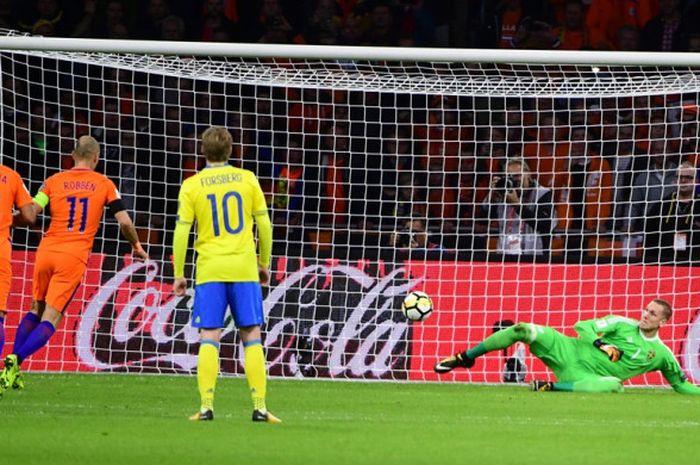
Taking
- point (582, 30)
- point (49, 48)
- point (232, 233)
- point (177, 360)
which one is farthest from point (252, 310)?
point (582, 30)

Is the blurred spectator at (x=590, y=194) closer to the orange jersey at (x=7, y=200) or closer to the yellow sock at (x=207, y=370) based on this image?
the orange jersey at (x=7, y=200)

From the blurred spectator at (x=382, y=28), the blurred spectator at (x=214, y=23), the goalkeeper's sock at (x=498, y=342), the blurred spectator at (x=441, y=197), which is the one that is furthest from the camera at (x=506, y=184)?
the blurred spectator at (x=214, y=23)

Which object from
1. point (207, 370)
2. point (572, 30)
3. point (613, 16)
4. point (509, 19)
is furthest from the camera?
point (613, 16)

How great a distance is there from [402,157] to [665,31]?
164 inches

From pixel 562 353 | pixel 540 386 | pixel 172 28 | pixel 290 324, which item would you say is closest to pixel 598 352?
pixel 562 353

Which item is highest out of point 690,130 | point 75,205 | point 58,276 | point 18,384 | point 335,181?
point 690,130

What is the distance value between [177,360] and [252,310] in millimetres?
5380

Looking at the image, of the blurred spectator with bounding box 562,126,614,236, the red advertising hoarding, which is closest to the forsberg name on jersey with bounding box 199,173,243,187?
the red advertising hoarding

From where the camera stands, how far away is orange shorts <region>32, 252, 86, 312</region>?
→ 11508 mm

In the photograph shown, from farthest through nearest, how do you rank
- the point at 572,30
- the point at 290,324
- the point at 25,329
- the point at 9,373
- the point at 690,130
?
1. the point at 572,30
2. the point at 690,130
3. the point at 290,324
4. the point at 25,329
5. the point at 9,373

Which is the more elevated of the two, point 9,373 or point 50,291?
point 50,291

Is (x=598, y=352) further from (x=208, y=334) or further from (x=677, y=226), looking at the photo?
(x=208, y=334)

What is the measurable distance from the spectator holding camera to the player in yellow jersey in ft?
20.5

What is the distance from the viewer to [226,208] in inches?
357
